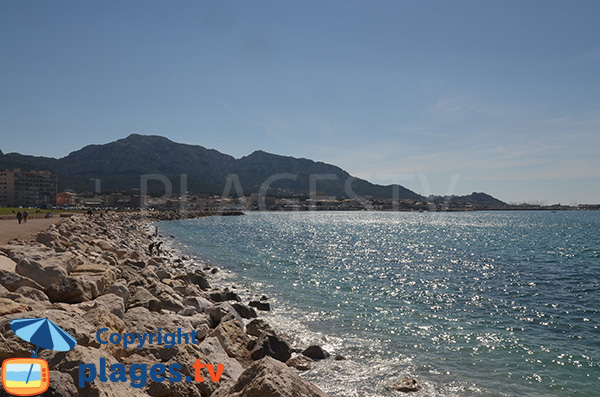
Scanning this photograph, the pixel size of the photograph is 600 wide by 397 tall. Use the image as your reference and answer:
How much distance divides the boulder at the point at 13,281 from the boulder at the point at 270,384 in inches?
260

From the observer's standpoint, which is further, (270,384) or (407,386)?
(407,386)

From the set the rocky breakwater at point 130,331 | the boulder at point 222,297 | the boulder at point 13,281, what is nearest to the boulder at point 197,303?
the rocky breakwater at point 130,331

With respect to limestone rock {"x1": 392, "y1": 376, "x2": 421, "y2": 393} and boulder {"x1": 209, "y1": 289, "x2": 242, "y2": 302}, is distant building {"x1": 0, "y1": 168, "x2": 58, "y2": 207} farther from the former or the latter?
limestone rock {"x1": 392, "y1": 376, "x2": 421, "y2": 393}

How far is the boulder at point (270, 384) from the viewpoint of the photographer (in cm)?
447

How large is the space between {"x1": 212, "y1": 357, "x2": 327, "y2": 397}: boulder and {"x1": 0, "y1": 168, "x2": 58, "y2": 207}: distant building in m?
132

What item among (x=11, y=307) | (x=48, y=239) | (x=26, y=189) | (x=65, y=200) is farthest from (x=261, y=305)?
(x=26, y=189)

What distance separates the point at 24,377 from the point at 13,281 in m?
5.80

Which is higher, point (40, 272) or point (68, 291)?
point (40, 272)

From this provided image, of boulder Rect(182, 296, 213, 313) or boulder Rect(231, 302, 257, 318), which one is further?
boulder Rect(231, 302, 257, 318)

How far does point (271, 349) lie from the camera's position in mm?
9766

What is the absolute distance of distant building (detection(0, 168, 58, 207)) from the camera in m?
117

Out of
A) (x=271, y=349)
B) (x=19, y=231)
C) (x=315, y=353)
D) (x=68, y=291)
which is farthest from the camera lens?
(x=19, y=231)

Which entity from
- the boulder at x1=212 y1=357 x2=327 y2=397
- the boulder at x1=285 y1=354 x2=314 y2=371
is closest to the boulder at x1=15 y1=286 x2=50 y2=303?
the boulder at x1=212 y1=357 x2=327 y2=397

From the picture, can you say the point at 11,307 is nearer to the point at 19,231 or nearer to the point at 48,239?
the point at 48,239
